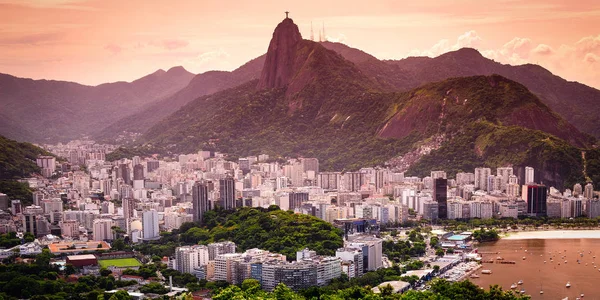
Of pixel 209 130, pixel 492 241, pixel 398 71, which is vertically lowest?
pixel 492 241


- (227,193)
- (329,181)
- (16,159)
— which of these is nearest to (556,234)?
(227,193)

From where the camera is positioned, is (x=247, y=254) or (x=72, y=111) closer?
(x=247, y=254)

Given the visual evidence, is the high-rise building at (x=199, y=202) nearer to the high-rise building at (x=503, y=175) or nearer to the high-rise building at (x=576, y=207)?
the high-rise building at (x=503, y=175)

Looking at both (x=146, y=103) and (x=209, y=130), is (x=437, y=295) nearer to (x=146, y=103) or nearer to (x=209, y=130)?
(x=209, y=130)

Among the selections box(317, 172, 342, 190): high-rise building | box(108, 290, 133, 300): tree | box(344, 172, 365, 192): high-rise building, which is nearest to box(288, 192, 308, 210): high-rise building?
box(344, 172, 365, 192): high-rise building

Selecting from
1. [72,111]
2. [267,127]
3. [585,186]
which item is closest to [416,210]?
[585,186]

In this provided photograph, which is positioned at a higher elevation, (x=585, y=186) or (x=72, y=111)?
(x=72, y=111)
